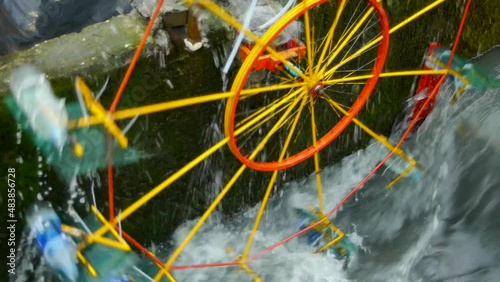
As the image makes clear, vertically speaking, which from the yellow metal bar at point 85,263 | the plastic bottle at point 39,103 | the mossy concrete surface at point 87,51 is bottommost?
the yellow metal bar at point 85,263

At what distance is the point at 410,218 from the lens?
425 cm

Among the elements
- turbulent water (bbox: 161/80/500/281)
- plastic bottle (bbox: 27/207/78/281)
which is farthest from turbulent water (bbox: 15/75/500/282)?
plastic bottle (bbox: 27/207/78/281)

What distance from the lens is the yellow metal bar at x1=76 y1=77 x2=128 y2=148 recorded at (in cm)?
247

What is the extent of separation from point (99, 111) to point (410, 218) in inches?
104

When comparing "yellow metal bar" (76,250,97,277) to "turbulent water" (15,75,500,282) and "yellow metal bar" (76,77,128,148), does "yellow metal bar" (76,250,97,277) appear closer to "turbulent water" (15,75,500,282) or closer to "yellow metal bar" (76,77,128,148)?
"yellow metal bar" (76,77,128,148)

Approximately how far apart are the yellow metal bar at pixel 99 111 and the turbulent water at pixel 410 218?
4.33 feet

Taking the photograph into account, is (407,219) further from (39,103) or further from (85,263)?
(39,103)

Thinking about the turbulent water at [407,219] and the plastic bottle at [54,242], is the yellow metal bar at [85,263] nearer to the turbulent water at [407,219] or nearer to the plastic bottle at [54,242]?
the plastic bottle at [54,242]

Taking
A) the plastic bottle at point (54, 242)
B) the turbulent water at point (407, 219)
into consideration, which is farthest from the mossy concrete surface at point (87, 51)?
the turbulent water at point (407, 219)

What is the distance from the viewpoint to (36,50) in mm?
2771

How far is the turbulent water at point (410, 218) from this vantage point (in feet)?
12.6

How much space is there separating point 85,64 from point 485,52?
12.7 feet

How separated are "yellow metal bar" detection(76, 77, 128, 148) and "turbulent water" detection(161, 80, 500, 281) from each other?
4.33 ft

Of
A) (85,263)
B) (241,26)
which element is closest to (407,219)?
(241,26)
